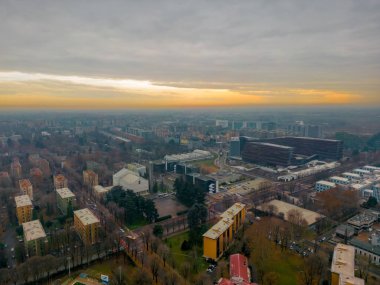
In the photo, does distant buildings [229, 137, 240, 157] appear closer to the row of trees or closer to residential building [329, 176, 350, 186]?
residential building [329, 176, 350, 186]

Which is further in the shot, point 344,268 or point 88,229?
point 88,229

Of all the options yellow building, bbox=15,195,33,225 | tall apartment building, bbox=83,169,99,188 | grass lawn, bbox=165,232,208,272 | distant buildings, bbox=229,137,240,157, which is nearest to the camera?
grass lawn, bbox=165,232,208,272

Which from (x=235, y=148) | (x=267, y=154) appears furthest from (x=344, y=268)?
(x=235, y=148)

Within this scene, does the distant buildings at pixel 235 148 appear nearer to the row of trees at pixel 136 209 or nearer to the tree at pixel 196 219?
the row of trees at pixel 136 209

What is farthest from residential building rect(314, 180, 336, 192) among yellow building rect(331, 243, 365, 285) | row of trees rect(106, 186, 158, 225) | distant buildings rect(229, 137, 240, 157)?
row of trees rect(106, 186, 158, 225)

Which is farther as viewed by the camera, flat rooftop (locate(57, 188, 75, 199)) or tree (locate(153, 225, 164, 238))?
flat rooftop (locate(57, 188, 75, 199))

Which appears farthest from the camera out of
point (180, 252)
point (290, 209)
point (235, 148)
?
point (235, 148)

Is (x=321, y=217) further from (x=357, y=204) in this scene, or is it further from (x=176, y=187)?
(x=176, y=187)

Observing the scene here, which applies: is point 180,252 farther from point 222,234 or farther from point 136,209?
point 136,209
